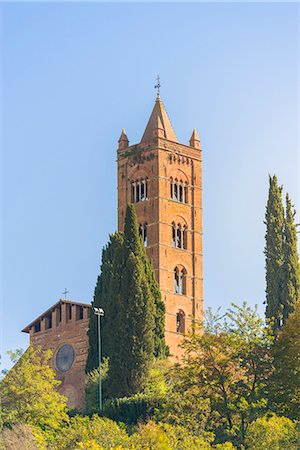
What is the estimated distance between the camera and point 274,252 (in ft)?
228

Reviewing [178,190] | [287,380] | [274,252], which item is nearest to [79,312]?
[178,190]

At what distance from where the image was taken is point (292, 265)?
69.2 metres

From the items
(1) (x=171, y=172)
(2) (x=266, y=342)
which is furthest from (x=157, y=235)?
(2) (x=266, y=342)

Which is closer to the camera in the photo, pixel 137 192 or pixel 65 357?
pixel 65 357

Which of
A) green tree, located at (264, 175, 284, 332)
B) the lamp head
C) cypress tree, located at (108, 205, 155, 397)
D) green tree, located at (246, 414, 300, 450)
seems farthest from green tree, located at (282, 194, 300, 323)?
green tree, located at (246, 414, 300, 450)

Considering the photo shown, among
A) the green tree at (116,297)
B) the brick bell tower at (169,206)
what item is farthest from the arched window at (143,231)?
the green tree at (116,297)

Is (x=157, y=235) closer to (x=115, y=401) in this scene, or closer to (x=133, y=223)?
(x=133, y=223)

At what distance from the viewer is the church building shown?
275 feet

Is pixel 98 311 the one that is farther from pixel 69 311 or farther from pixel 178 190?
pixel 178 190

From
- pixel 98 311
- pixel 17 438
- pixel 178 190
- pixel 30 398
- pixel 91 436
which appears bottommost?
pixel 91 436

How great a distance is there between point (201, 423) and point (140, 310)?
1269 cm

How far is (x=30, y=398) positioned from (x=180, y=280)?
76.1ft

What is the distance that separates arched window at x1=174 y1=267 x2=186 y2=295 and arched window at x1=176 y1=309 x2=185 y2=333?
129 centimetres

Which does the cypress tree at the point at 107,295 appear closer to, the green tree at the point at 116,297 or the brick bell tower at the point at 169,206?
the green tree at the point at 116,297
